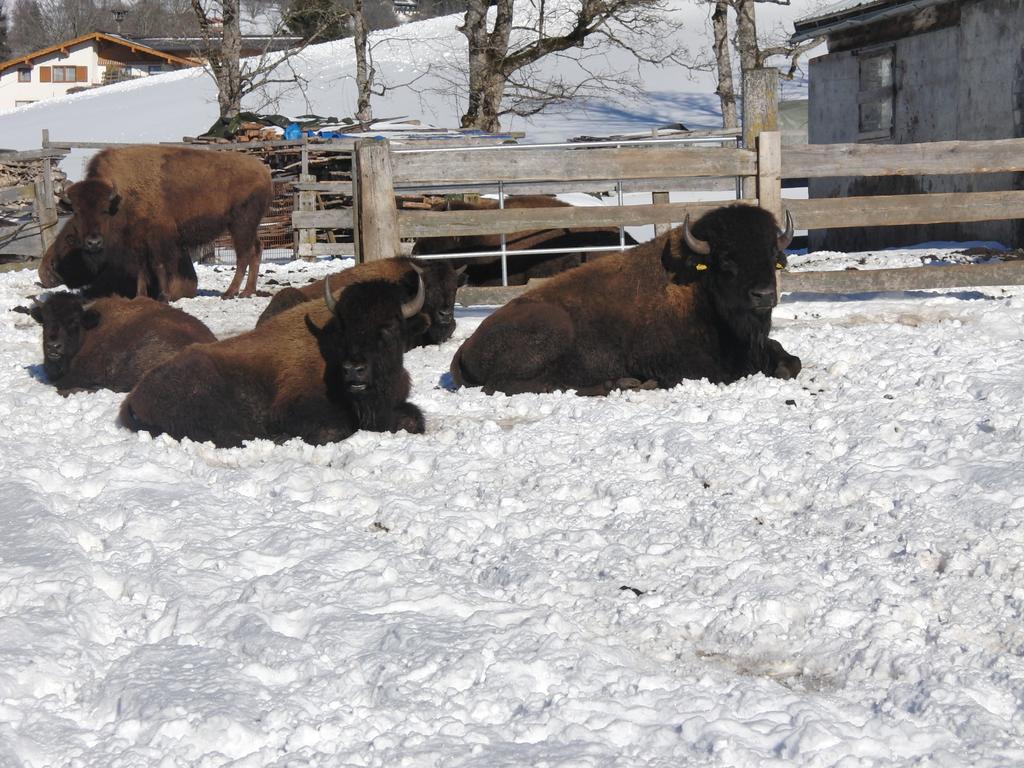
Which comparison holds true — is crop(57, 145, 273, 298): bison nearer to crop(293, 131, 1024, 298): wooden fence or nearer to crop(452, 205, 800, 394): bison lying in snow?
crop(293, 131, 1024, 298): wooden fence

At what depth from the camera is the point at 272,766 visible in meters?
3.53

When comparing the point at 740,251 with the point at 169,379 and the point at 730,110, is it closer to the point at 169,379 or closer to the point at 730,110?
the point at 169,379

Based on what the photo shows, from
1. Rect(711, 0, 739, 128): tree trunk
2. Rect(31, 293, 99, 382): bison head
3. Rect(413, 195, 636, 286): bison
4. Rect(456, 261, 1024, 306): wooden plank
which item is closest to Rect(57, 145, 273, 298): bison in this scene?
Rect(413, 195, 636, 286): bison

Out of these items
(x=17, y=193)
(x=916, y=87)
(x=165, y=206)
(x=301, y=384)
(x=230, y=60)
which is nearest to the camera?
(x=301, y=384)

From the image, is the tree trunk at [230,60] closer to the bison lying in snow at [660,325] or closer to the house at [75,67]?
the bison lying in snow at [660,325]

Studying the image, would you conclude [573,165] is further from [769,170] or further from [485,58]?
[485,58]

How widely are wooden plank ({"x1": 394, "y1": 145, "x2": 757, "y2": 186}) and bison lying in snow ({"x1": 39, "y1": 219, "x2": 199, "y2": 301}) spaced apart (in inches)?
208

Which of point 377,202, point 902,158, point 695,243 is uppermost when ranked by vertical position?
point 902,158

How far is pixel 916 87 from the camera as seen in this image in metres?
18.7

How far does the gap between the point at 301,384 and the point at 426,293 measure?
2.88 metres

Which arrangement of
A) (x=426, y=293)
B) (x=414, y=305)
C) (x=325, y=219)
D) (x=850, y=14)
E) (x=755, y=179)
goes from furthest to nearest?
(x=850, y=14) < (x=325, y=219) < (x=755, y=179) < (x=426, y=293) < (x=414, y=305)

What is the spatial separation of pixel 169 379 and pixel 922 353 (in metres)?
5.42

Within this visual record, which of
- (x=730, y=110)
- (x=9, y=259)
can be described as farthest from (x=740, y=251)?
(x=730, y=110)

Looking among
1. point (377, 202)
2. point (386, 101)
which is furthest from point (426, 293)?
point (386, 101)
